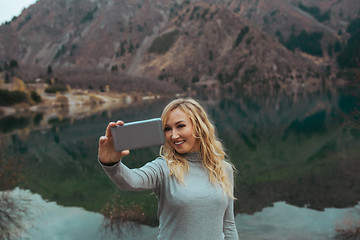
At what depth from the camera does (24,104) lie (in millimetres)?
62938

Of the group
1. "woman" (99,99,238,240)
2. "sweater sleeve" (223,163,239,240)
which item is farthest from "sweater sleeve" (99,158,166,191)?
"sweater sleeve" (223,163,239,240)

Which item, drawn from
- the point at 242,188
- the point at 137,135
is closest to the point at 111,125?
the point at 137,135

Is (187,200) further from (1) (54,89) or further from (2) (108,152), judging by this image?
(1) (54,89)

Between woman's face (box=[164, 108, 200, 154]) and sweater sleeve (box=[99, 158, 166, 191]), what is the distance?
165 mm

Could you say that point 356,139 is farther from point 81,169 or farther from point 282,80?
point 282,80

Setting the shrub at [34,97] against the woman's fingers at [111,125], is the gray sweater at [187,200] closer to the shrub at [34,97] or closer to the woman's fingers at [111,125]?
the woman's fingers at [111,125]

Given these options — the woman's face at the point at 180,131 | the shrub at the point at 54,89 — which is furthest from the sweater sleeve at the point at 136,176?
the shrub at the point at 54,89

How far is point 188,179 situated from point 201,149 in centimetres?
27

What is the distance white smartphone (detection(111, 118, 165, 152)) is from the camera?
194 cm

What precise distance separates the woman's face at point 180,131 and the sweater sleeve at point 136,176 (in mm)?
165

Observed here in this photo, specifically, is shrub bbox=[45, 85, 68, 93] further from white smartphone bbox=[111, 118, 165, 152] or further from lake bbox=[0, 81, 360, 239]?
white smartphone bbox=[111, 118, 165, 152]

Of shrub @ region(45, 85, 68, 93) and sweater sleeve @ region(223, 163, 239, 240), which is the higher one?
shrub @ region(45, 85, 68, 93)

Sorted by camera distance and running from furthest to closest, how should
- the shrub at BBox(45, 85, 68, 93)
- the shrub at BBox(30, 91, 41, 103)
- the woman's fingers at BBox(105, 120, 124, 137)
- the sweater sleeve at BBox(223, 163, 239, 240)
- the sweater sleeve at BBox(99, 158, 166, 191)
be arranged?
1. the shrub at BBox(45, 85, 68, 93)
2. the shrub at BBox(30, 91, 41, 103)
3. the sweater sleeve at BBox(223, 163, 239, 240)
4. the sweater sleeve at BBox(99, 158, 166, 191)
5. the woman's fingers at BBox(105, 120, 124, 137)

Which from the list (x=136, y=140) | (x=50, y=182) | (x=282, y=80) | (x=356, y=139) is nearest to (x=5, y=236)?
(x=50, y=182)
